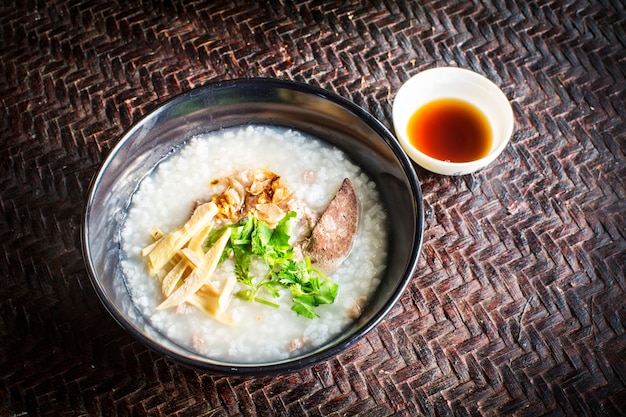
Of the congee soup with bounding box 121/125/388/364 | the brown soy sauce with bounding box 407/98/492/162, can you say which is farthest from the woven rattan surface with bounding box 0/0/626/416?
the congee soup with bounding box 121/125/388/364

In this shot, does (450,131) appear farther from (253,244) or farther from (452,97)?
(253,244)

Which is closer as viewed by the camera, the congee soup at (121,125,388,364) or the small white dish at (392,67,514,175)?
the congee soup at (121,125,388,364)

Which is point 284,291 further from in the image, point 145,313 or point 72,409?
point 72,409

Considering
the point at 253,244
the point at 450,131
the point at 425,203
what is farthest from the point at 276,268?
the point at 450,131

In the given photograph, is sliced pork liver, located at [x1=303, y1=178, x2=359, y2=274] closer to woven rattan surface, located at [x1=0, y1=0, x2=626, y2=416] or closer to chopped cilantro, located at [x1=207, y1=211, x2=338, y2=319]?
chopped cilantro, located at [x1=207, y1=211, x2=338, y2=319]

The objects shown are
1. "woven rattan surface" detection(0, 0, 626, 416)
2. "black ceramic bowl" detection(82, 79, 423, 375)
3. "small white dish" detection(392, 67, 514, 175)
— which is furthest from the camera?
"small white dish" detection(392, 67, 514, 175)

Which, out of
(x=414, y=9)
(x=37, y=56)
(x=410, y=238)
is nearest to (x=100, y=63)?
(x=37, y=56)
